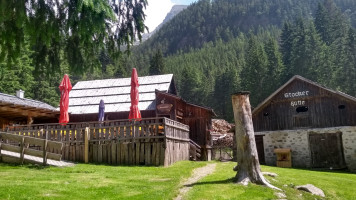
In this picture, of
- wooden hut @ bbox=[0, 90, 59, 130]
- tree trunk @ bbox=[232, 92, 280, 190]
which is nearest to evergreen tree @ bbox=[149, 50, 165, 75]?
wooden hut @ bbox=[0, 90, 59, 130]

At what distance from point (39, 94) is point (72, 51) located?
48600mm

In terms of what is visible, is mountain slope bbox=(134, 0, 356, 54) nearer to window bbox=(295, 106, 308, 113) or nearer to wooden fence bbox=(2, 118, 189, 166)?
window bbox=(295, 106, 308, 113)

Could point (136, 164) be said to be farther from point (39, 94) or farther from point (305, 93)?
point (39, 94)

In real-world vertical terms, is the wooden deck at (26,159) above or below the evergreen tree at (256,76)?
below

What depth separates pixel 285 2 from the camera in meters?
174

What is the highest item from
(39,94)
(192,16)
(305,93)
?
(192,16)

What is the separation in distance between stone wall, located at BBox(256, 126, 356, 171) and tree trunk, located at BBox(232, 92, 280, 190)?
15433mm

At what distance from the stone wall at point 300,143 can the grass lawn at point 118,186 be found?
1099 centimetres

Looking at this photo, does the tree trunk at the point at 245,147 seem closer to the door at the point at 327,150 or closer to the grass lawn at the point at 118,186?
the grass lawn at the point at 118,186

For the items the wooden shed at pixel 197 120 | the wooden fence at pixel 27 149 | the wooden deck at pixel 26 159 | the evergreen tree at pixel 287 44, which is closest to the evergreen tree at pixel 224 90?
the evergreen tree at pixel 287 44

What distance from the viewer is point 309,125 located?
1008 inches

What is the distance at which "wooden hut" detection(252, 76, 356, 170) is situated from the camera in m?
24.3

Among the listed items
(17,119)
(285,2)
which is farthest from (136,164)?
(285,2)

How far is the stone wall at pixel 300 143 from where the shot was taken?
24.0 meters
